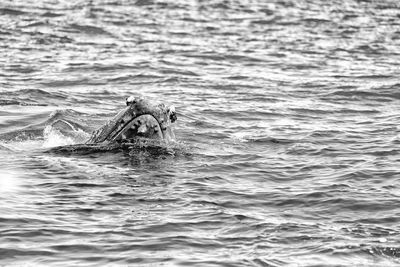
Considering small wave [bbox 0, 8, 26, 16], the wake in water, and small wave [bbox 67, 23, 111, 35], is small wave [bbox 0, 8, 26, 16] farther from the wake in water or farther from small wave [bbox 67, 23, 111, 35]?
the wake in water

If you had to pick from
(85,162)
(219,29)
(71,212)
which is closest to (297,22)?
(219,29)

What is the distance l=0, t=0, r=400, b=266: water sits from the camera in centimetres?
1301

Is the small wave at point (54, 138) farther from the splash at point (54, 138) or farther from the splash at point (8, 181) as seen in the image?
the splash at point (8, 181)

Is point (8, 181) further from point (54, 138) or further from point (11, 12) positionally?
point (11, 12)

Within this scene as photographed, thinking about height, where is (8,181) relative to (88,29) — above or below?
below

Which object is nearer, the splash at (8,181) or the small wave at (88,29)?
the splash at (8,181)

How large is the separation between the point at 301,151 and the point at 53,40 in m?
17.2

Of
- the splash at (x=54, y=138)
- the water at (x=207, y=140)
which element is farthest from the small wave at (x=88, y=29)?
the splash at (x=54, y=138)

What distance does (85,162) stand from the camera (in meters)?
17.1

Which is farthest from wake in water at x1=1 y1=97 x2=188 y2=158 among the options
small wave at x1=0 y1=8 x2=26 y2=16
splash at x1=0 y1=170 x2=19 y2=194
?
small wave at x1=0 y1=8 x2=26 y2=16

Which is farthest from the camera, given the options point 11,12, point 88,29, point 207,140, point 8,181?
point 11,12

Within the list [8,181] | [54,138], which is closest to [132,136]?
[8,181]

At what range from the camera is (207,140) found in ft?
67.8

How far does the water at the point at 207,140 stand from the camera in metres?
13.0
